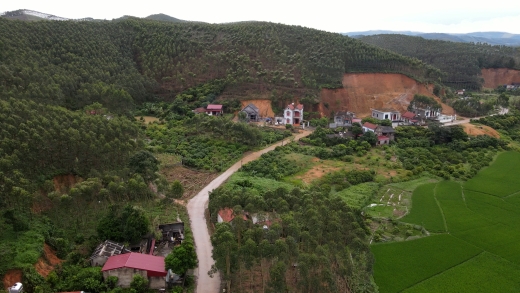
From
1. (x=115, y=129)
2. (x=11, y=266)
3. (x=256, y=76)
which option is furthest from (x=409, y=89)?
(x=11, y=266)

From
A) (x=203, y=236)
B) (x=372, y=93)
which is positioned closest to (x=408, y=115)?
(x=372, y=93)

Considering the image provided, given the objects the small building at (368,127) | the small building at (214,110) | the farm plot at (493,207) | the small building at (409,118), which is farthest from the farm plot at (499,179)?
the small building at (214,110)

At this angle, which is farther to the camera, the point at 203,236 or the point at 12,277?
the point at 203,236

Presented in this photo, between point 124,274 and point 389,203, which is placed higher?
point 124,274

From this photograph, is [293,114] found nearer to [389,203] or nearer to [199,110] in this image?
[199,110]

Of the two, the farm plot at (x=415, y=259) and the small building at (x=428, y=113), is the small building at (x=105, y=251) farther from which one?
the small building at (x=428, y=113)

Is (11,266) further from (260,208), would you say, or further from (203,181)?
(203,181)

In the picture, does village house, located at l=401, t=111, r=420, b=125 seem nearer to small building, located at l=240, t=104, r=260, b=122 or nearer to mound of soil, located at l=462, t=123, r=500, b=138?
mound of soil, located at l=462, t=123, r=500, b=138
